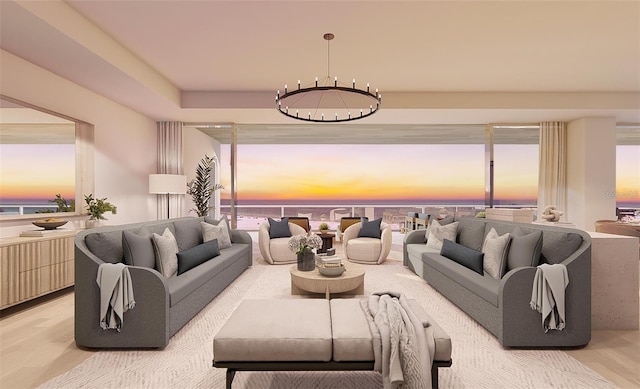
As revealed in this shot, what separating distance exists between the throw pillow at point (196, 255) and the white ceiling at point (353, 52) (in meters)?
2.34

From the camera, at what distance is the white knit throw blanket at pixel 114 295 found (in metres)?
2.21

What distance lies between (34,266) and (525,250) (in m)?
4.83

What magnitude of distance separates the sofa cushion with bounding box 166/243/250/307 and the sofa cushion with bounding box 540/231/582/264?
3.10 m

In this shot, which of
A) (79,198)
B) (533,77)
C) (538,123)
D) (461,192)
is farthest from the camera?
(461,192)

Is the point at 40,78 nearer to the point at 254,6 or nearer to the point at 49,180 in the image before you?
the point at 49,180

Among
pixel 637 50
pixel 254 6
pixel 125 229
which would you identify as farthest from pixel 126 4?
pixel 637 50

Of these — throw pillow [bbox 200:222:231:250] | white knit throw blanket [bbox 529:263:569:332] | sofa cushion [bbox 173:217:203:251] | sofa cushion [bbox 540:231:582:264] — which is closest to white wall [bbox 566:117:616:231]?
sofa cushion [bbox 540:231:582:264]

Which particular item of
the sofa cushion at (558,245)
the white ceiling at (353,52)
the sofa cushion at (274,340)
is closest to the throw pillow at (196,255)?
the sofa cushion at (274,340)

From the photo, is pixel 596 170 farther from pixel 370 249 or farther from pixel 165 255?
pixel 165 255

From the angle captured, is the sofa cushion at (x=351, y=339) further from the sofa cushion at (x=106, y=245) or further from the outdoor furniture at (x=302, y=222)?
the outdoor furniture at (x=302, y=222)

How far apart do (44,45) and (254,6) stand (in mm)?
2156

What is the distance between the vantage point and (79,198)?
4086 millimetres

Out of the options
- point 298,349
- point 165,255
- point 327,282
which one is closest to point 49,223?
point 165,255

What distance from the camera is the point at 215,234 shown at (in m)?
4.05
